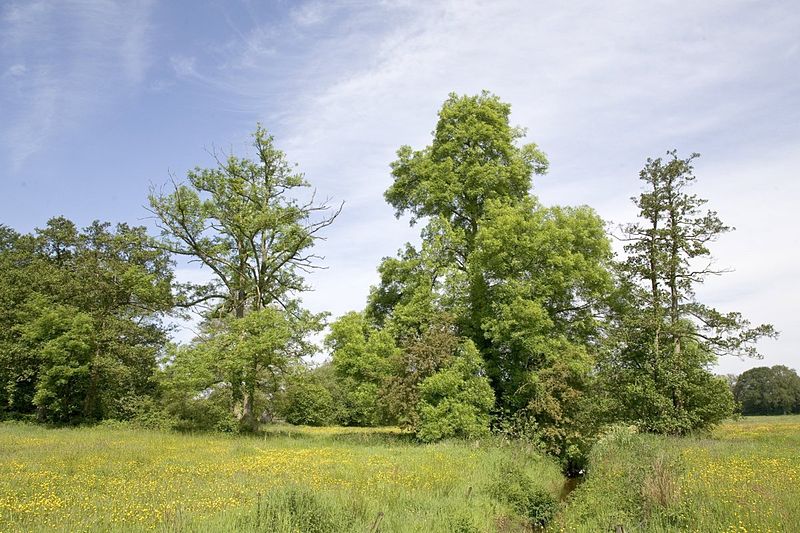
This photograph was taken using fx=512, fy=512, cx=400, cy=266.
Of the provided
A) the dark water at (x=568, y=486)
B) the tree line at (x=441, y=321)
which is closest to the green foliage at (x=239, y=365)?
the tree line at (x=441, y=321)

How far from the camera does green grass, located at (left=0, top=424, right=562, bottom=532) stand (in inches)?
334

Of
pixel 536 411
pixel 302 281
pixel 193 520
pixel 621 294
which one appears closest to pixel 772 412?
pixel 621 294

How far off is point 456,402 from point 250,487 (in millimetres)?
13699

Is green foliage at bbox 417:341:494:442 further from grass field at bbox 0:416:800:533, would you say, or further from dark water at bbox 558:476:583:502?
grass field at bbox 0:416:800:533

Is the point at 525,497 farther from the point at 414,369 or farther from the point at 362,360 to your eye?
the point at 362,360

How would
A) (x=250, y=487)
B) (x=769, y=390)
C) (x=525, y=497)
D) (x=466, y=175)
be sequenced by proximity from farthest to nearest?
1. (x=769, y=390)
2. (x=466, y=175)
3. (x=525, y=497)
4. (x=250, y=487)

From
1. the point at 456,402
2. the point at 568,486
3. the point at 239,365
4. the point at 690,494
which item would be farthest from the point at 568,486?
the point at 239,365

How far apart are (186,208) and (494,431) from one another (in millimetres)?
19678

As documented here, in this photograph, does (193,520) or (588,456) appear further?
(588,456)

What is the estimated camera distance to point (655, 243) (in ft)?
89.0

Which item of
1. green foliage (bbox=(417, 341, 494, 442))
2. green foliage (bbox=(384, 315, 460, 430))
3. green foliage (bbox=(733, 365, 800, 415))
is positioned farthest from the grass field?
green foliage (bbox=(733, 365, 800, 415))

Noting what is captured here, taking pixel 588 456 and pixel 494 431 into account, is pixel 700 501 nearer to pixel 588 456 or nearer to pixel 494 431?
pixel 588 456

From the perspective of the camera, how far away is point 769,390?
8581 centimetres

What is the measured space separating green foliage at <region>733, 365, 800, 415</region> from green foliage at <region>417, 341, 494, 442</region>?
7771 centimetres
